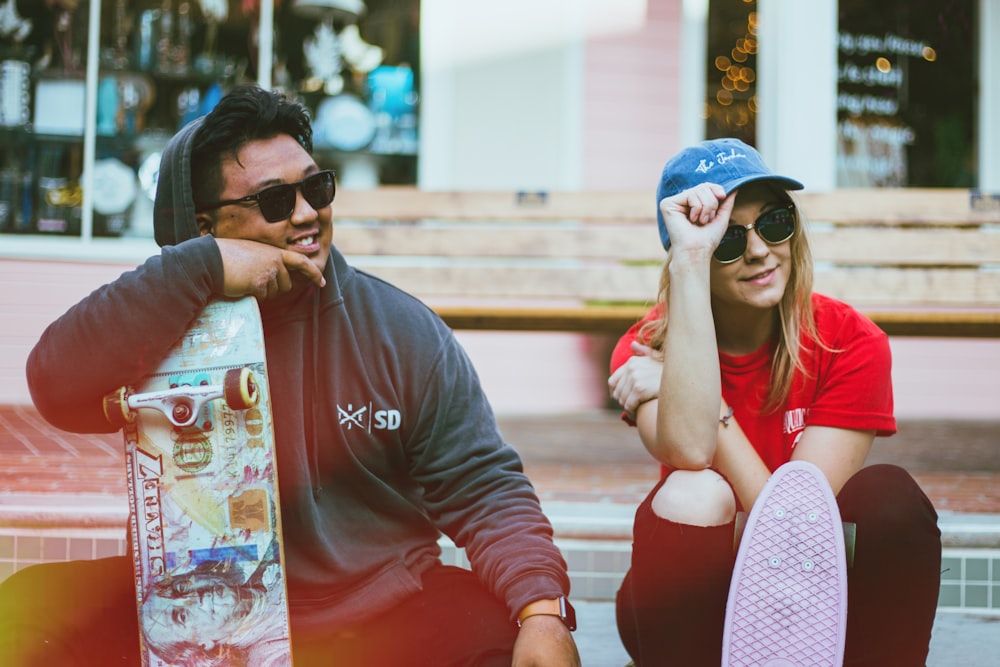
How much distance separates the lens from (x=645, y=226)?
480 centimetres

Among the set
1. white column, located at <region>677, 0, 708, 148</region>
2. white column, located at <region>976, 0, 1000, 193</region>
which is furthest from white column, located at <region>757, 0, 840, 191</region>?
white column, located at <region>976, 0, 1000, 193</region>

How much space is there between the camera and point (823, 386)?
6.91 feet

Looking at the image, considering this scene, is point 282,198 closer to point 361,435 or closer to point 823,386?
point 361,435

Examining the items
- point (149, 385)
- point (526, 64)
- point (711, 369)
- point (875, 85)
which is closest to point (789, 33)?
point (875, 85)

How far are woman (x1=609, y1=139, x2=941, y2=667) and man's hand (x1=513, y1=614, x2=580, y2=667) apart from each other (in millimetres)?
215

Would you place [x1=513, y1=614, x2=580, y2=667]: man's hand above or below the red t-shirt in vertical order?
below

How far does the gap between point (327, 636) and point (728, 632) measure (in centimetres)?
73

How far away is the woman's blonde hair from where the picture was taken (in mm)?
2125

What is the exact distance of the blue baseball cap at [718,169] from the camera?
81.1 inches

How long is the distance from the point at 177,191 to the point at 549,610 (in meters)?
1.05

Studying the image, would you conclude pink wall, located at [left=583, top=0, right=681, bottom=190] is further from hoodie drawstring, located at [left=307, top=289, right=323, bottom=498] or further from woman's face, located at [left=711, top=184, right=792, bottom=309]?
hoodie drawstring, located at [left=307, top=289, right=323, bottom=498]

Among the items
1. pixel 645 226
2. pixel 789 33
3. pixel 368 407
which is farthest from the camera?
pixel 789 33

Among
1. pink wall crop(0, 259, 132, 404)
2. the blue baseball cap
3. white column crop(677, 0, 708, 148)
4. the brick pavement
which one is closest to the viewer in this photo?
the blue baseball cap

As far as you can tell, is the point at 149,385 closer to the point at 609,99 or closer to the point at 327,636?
the point at 327,636
